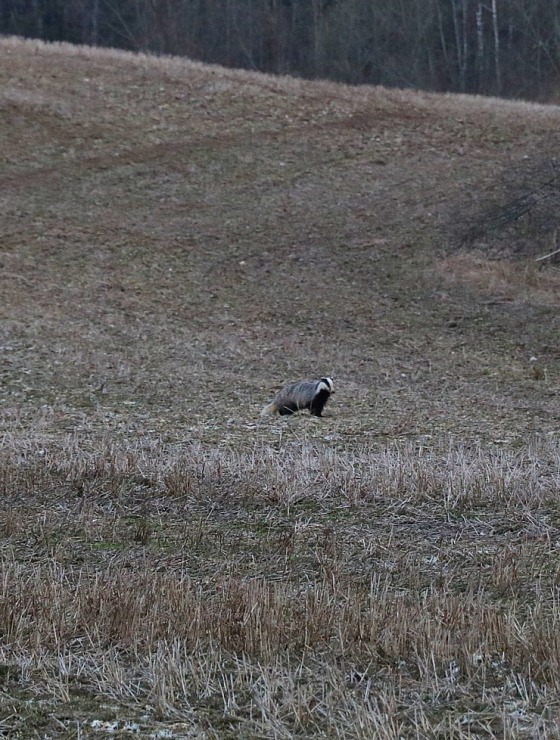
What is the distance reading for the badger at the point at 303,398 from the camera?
10016 mm

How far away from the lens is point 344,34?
40.9 m

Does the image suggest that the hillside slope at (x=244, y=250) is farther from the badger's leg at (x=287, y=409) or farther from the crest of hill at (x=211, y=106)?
the badger's leg at (x=287, y=409)

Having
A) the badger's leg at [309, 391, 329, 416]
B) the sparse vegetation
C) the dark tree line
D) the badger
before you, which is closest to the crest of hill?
the sparse vegetation

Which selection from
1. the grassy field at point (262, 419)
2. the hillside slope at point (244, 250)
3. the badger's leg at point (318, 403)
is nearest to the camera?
the grassy field at point (262, 419)

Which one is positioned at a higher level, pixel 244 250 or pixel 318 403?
pixel 244 250

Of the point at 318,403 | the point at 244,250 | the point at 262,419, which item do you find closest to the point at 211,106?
the point at 244,250

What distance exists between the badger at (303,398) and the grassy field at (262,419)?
416mm

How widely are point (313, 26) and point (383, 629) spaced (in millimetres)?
40802

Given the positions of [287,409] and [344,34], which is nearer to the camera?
[287,409]

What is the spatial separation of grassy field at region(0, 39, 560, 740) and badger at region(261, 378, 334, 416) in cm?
42

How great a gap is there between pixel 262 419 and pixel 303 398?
22.7 inches

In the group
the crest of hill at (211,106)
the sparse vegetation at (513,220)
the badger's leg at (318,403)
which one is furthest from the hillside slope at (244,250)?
the sparse vegetation at (513,220)

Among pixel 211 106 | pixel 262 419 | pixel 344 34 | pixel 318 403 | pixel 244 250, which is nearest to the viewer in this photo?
pixel 262 419

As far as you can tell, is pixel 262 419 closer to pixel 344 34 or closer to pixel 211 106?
pixel 211 106
